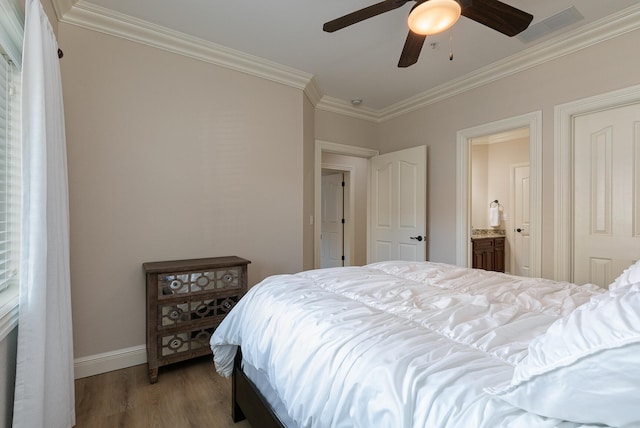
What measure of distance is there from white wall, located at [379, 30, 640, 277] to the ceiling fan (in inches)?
42.2

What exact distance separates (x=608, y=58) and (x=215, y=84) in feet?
10.6

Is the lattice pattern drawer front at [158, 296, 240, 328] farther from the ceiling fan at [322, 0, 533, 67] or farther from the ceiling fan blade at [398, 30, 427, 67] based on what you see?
the ceiling fan blade at [398, 30, 427, 67]

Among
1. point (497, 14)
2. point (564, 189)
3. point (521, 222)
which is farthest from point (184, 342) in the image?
point (521, 222)

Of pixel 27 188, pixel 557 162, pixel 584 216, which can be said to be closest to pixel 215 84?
pixel 27 188

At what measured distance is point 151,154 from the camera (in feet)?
8.05

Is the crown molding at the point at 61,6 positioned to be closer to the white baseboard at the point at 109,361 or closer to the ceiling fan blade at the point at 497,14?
the white baseboard at the point at 109,361

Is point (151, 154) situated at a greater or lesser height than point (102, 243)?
greater

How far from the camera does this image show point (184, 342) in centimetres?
230

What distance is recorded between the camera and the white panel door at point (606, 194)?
2.28 m

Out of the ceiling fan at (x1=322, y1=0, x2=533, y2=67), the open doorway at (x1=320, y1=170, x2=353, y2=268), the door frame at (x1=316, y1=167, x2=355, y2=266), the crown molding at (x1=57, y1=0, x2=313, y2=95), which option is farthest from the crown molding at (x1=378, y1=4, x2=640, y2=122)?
the open doorway at (x1=320, y1=170, x2=353, y2=268)

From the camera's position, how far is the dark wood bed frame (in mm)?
1273

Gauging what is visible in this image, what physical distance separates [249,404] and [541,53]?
11.5ft

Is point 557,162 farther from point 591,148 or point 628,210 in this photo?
point 628,210

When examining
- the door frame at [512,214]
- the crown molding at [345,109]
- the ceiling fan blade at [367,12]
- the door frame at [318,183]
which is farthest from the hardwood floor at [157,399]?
the door frame at [512,214]
